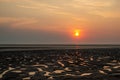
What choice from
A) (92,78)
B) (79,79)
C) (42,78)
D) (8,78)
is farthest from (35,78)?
(92,78)

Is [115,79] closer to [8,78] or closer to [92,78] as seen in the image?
[92,78]

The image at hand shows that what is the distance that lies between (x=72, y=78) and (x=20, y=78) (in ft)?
21.1

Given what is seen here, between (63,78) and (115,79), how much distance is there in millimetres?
6407

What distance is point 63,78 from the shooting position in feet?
92.6

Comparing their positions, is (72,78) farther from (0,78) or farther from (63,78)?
(0,78)

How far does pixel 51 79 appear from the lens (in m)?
27.4

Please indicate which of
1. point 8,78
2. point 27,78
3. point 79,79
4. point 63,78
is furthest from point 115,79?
point 8,78

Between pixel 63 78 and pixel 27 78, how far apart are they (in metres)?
4.44

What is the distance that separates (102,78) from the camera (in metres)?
28.5

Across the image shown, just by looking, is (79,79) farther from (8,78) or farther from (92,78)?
(8,78)

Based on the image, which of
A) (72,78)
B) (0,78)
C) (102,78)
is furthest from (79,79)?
(0,78)

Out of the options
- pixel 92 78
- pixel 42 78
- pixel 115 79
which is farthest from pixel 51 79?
pixel 115 79

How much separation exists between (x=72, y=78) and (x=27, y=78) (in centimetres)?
556

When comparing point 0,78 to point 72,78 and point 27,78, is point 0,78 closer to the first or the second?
point 27,78
